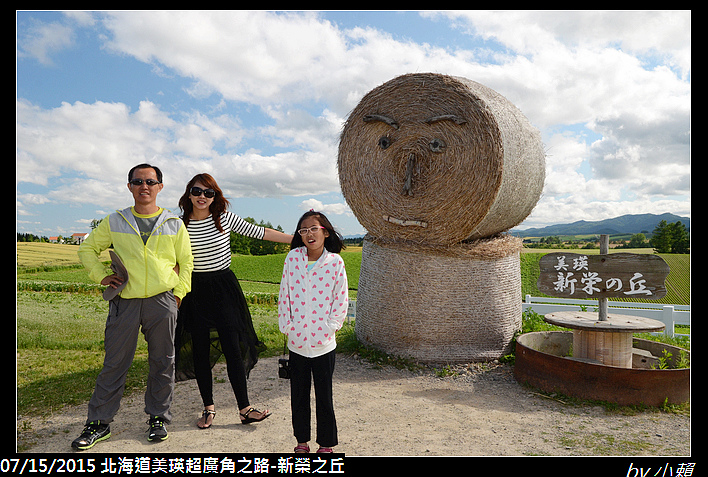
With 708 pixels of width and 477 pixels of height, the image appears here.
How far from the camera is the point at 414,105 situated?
509 cm

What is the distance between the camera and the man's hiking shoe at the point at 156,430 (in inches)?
127

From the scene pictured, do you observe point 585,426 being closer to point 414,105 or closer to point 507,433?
→ point 507,433

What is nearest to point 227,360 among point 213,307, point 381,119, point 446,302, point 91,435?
point 213,307

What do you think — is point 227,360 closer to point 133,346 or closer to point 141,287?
point 133,346

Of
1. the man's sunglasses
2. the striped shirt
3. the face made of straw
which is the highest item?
the face made of straw

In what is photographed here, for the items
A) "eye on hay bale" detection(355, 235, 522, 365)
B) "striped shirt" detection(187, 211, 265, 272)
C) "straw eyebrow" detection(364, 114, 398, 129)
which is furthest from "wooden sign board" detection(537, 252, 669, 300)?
"striped shirt" detection(187, 211, 265, 272)

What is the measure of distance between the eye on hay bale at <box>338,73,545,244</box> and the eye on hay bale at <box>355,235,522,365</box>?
20cm

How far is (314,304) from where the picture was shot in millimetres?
2678

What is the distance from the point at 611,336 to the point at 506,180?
6.01ft

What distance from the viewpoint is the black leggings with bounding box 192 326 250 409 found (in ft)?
11.3

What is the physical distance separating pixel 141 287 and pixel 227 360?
2.76 feet

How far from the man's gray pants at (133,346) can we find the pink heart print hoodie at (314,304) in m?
1.01

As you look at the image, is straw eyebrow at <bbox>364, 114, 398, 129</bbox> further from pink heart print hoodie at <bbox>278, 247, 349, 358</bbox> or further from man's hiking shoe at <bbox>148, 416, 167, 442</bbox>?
man's hiking shoe at <bbox>148, 416, 167, 442</bbox>

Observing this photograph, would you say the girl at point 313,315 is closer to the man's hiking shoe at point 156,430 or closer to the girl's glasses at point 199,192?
the girl's glasses at point 199,192
